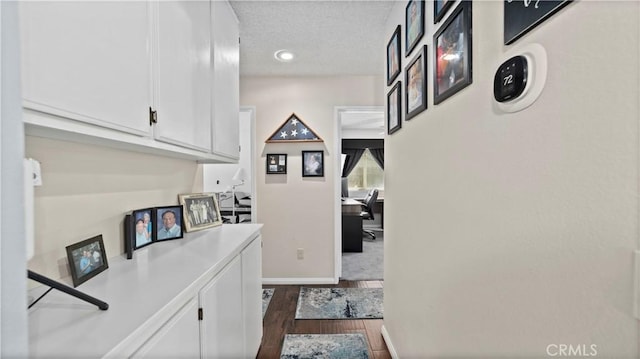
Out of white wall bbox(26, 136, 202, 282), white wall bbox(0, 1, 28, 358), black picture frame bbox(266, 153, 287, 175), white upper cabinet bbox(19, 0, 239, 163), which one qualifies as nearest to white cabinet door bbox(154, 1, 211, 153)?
white upper cabinet bbox(19, 0, 239, 163)

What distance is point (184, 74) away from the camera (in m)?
1.24

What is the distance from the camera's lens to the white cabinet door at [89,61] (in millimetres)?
612

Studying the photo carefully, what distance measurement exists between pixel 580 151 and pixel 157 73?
4.32ft

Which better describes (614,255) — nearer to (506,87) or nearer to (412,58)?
(506,87)

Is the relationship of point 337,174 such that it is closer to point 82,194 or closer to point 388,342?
point 388,342

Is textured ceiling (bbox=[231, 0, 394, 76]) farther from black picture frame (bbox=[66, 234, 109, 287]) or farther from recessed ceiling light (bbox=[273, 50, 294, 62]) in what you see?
black picture frame (bbox=[66, 234, 109, 287])

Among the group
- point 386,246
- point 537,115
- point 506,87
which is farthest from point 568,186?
point 386,246

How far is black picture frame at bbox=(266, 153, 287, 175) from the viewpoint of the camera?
3232mm

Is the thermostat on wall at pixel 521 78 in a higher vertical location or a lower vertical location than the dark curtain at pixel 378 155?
lower

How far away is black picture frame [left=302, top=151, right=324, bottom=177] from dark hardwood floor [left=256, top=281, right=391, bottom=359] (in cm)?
144

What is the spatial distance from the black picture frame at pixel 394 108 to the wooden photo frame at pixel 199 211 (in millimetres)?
1377

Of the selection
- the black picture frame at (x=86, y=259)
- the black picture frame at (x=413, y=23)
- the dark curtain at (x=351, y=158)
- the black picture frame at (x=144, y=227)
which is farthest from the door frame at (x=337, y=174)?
the dark curtain at (x=351, y=158)

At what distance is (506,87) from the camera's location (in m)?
0.73

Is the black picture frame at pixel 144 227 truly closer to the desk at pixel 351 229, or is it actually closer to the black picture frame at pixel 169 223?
the black picture frame at pixel 169 223
